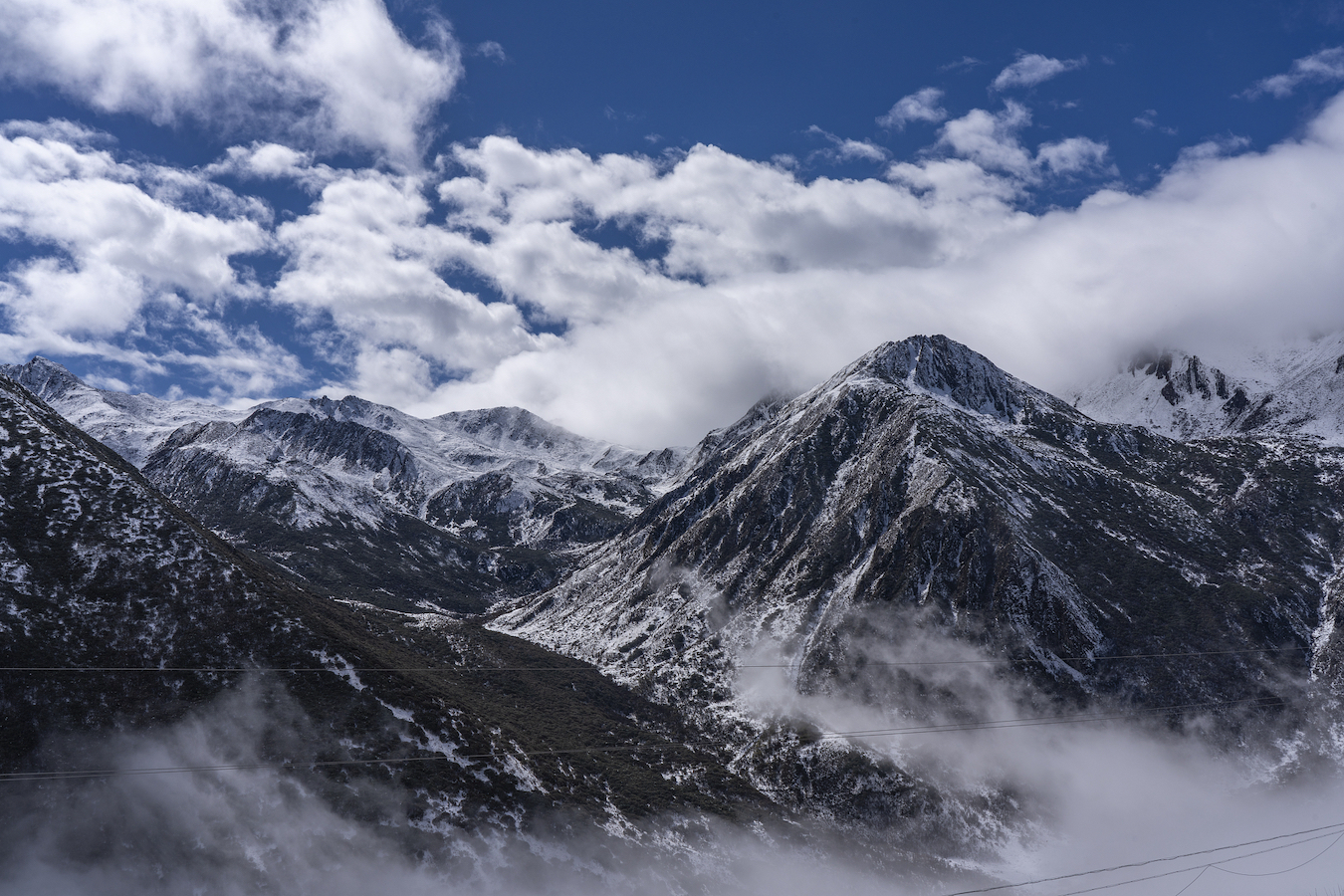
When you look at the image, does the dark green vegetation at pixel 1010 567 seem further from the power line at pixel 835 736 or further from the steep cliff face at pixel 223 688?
the steep cliff face at pixel 223 688

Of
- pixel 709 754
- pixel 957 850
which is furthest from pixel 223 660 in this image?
pixel 957 850

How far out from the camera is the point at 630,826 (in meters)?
86.4

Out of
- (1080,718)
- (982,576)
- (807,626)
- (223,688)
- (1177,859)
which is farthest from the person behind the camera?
(807,626)

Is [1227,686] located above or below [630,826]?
above

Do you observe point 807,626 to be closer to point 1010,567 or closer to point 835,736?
point 835,736

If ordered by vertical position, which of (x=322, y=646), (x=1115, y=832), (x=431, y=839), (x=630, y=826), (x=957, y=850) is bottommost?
(x=431, y=839)

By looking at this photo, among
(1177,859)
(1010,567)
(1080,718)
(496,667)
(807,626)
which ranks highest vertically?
(1010,567)

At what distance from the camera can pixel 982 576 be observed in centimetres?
13425

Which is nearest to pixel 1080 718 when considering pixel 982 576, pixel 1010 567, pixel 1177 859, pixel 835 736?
pixel 1177 859

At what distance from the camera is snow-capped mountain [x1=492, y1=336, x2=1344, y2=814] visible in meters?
121

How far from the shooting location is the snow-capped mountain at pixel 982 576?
121 metres

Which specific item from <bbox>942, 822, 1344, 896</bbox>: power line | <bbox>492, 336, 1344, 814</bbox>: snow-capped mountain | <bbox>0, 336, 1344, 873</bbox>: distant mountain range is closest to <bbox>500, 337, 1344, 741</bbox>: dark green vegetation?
<bbox>492, 336, 1344, 814</bbox>: snow-capped mountain

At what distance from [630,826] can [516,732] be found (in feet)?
77.6

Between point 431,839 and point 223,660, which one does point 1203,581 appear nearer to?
point 431,839
